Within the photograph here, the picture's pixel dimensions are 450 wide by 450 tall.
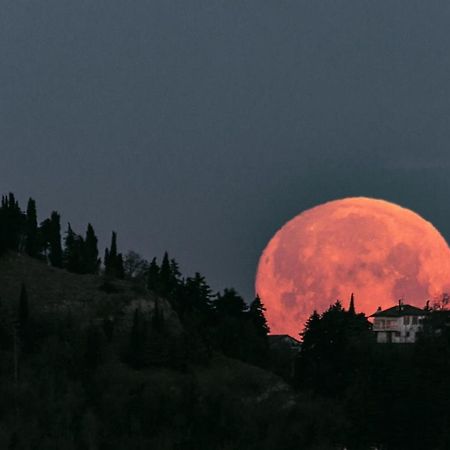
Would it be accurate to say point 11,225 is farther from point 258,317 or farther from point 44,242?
point 258,317

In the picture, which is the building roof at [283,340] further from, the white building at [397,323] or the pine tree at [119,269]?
the pine tree at [119,269]

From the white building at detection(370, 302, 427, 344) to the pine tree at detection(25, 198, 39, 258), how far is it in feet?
185

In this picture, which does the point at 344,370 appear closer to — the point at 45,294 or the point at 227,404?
the point at 227,404

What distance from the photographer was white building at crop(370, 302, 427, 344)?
175m

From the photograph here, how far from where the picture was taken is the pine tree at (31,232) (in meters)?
148

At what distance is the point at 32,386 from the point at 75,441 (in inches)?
425

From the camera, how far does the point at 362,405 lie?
114 meters

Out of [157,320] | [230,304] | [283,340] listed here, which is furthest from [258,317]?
[283,340]

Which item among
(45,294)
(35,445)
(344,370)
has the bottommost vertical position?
(35,445)

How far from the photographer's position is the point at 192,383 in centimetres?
12256

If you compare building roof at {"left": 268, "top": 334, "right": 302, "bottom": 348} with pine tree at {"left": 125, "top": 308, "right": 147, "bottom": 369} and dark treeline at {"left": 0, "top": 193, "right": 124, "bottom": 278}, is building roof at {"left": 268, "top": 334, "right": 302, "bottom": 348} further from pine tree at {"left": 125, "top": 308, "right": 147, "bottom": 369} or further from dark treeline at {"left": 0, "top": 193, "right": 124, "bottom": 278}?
pine tree at {"left": 125, "top": 308, "right": 147, "bottom": 369}

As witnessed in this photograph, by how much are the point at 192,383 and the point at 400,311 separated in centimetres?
6359

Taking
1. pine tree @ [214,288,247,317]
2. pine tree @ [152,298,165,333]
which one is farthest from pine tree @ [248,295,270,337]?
pine tree @ [152,298,165,333]

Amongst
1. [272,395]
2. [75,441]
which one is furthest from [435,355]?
[75,441]
